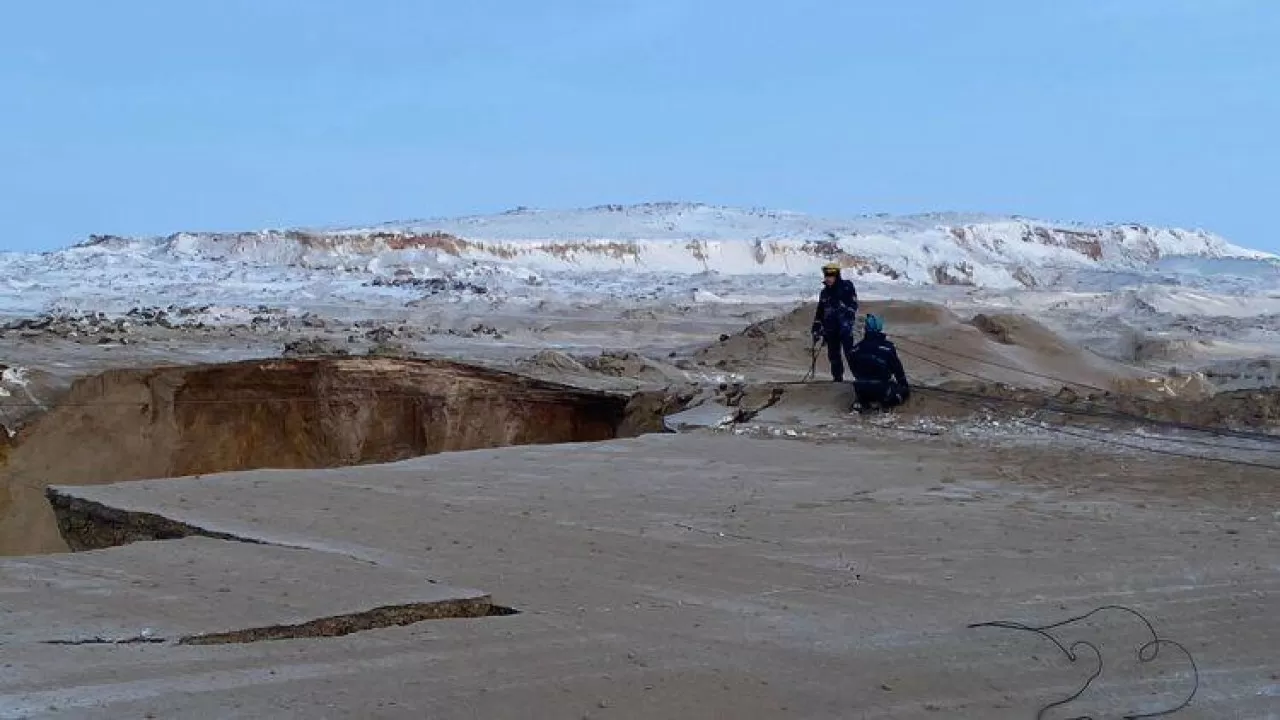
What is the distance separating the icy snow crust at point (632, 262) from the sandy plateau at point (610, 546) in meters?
14.0

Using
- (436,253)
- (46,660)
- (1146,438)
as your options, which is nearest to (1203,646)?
(46,660)

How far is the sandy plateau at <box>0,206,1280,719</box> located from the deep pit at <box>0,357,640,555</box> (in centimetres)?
3

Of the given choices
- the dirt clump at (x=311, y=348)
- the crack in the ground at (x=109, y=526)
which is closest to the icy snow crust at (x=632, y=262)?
the dirt clump at (x=311, y=348)

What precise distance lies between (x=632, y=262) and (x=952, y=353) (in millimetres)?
32021

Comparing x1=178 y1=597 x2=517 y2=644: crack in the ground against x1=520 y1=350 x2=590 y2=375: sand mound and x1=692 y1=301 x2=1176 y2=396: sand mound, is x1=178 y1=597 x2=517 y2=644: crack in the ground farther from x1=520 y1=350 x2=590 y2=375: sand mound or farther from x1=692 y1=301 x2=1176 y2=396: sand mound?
x1=692 y1=301 x2=1176 y2=396: sand mound

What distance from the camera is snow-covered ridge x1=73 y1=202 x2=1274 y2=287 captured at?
46.2 meters

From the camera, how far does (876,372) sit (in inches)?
509

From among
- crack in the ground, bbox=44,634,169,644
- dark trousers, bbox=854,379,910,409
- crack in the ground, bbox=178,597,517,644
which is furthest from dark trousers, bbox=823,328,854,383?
crack in the ground, bbox=44,634,169,644

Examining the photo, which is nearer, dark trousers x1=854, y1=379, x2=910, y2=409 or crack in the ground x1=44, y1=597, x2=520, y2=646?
crack in the ground x1=44, y1=597, x2=520, y2=646

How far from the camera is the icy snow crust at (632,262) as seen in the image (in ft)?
121

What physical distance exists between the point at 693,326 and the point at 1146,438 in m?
19.6

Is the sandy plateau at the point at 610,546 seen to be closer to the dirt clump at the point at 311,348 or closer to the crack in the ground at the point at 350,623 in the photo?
the crack in the ground at the point at 350,623

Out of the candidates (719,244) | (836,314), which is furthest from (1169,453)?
(719,244)

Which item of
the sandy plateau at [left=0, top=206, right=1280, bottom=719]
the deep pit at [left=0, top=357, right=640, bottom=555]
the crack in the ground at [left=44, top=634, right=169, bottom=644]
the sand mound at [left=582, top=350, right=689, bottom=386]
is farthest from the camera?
the sand mound at [left=582, top=350, right=689, bottom=386]
